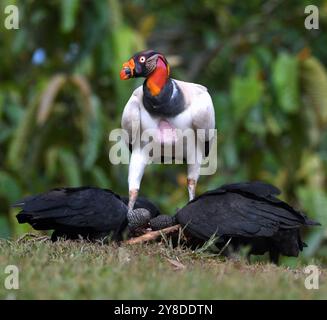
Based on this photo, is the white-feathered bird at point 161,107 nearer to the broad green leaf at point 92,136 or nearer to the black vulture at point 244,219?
the black vulture at point 244,219

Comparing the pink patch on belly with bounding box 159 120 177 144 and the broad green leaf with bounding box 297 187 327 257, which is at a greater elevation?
the pink patch on belly with bounding box 159 120 177 144

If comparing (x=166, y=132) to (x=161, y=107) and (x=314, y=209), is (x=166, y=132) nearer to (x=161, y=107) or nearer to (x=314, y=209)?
(x=161, y=107)


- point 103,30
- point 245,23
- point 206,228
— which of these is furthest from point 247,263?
point 245,23

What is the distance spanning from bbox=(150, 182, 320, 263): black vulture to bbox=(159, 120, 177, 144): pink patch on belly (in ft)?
1.55

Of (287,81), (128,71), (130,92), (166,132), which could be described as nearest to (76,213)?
(166,132)

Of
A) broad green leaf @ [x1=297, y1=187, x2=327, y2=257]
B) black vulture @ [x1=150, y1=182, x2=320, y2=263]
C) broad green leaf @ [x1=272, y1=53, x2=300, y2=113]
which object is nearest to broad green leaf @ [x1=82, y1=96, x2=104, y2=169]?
broad green leaf @ [x1=272, y1=53, x2=300, y2=113]

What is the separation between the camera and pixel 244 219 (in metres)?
5.66

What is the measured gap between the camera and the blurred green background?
36.0 feet

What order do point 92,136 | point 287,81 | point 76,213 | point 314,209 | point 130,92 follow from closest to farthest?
point 76,213 < point 314,209 < point 92,136 < point 287,81 < point 130,92

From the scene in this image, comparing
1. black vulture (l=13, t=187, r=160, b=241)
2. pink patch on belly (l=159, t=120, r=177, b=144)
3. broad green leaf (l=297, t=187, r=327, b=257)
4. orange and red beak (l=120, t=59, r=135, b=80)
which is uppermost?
orange and red beak (l=120, t=59, r=135, b=80)

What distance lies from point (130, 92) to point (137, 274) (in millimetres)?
6878

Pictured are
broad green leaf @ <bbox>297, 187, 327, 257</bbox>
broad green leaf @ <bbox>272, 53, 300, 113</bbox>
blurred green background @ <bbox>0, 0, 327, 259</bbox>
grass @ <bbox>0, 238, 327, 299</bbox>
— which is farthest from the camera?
broad green leaf @ <bbox>272, 53, 300, 113</bbox>

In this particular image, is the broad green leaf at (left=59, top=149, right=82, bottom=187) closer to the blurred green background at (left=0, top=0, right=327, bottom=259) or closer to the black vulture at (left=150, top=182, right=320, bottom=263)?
the blurred green background at (left=0, top=0, right=327, bottom=259)

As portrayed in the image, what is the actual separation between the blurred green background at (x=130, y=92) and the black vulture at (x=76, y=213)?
3.96m
